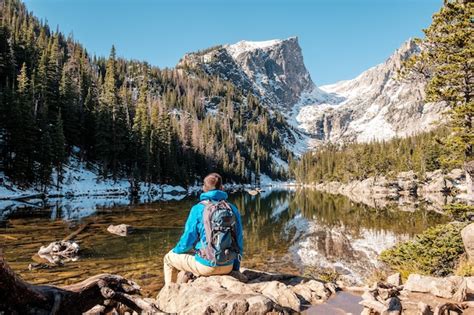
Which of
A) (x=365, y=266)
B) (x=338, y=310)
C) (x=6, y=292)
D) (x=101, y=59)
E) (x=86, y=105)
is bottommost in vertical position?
(x=365, y=266)

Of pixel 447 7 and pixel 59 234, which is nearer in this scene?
pixel 447 7

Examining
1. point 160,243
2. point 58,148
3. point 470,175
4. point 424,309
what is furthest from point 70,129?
point 424,309

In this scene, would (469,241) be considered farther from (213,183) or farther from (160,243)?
(160,243)

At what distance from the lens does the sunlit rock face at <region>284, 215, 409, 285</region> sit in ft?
64.3

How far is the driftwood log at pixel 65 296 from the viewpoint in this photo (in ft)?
14.1

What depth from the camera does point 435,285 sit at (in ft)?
24.7

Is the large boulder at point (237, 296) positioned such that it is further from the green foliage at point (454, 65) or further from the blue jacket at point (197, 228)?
the green foliage at point (454, 65)

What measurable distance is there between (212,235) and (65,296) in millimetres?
2840

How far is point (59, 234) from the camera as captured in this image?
76.6ft

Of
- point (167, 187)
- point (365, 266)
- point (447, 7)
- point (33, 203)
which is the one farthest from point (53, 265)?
point (167, 187)

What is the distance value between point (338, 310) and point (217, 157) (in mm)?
114810

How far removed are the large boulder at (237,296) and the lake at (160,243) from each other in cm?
655

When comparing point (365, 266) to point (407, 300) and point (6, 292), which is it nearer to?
point (407, 300)

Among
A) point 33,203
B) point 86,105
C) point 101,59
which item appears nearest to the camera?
point 33,203
